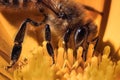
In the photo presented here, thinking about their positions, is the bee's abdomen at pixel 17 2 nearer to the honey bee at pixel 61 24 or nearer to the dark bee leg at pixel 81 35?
the honey bee at pixel 61 24

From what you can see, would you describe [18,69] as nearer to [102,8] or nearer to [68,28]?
[68,28]

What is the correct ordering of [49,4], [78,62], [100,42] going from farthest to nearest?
[100,42] → [78,62] → [49,4]

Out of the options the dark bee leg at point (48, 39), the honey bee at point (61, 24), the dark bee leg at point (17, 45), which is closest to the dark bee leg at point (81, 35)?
the honey bee at point (61, 24)

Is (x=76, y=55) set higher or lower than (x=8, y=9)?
lower

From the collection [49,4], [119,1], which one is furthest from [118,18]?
[49,4]

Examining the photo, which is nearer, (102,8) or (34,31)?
(34,31)

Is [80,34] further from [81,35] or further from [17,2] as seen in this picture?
[17,2]

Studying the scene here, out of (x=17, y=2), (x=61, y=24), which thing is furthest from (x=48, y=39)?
(x=17, y=2)

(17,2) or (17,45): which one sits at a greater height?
(17,2)
